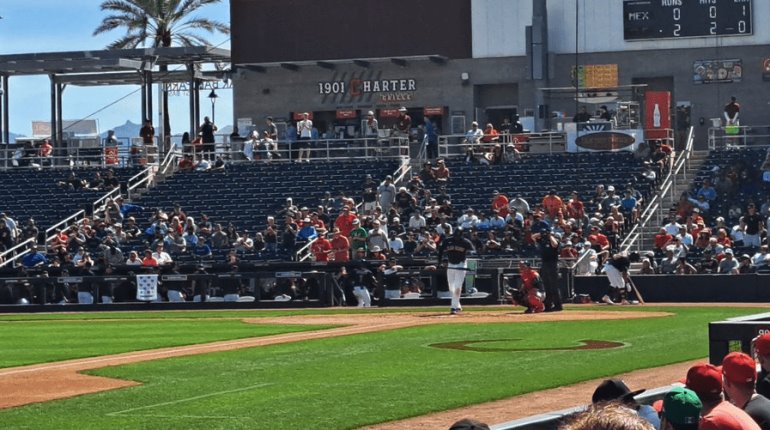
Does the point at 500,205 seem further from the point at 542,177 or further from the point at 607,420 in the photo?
the point at 607,420

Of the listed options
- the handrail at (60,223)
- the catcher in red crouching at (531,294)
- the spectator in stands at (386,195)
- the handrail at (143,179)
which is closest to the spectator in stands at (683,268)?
the catcher in red crouching at (531,294)

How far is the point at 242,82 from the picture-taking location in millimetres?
55406

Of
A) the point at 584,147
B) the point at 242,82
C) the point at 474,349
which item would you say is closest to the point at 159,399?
the point at 474,349

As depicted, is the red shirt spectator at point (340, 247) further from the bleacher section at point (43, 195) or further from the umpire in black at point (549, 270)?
the bleacher section at point (43, 195)

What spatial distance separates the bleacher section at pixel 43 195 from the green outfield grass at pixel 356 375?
21.7 metres

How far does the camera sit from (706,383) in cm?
707

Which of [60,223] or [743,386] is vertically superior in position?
[60,223]

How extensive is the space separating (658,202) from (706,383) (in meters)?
32.9

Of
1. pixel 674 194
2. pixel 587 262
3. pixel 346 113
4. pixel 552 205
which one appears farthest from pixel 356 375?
pixel 346 113

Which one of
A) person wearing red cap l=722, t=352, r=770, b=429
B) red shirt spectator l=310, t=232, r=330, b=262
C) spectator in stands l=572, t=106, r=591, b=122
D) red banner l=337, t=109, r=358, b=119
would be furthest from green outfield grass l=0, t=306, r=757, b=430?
red banner l=337, t=109, r=358, b=119

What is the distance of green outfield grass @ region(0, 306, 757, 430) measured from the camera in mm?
13719

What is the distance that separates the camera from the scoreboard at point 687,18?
47.9 meters

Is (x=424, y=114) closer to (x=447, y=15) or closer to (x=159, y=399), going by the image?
(x=447, y=15)

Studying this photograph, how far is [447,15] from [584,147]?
36.9ft
